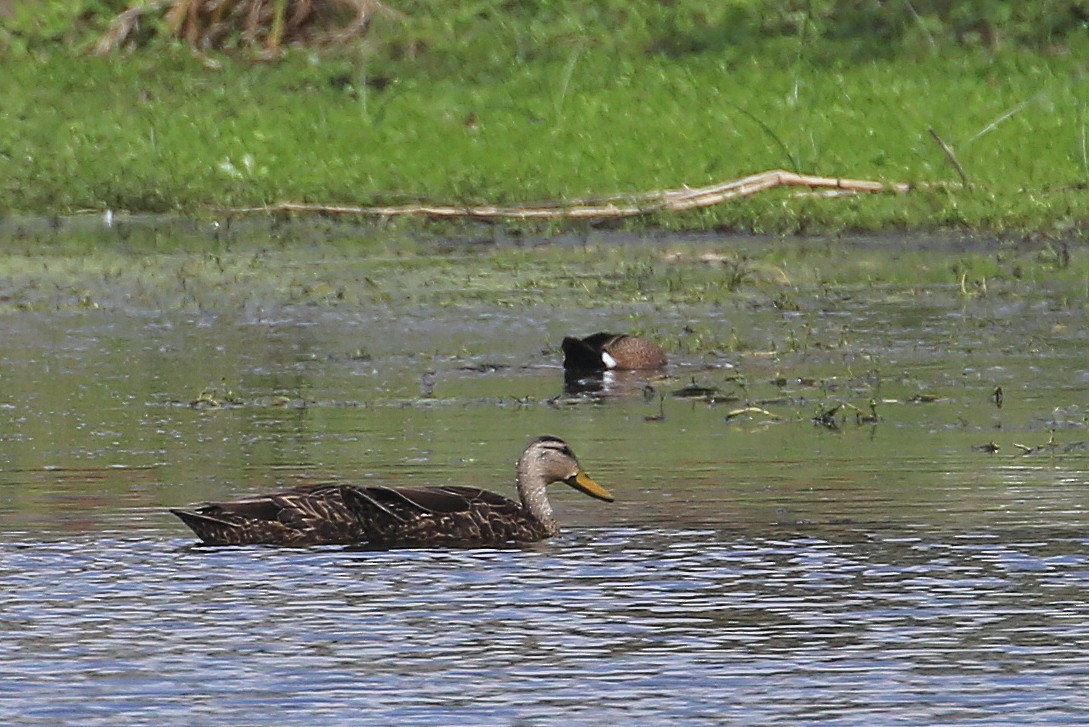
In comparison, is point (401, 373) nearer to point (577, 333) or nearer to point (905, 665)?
point (577, 333)

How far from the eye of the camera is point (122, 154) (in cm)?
2722

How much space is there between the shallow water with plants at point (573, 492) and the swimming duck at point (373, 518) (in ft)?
0.37

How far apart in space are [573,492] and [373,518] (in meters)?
1.96

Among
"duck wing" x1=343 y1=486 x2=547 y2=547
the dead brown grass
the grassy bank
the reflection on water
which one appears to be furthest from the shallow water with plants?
the dead brown grass

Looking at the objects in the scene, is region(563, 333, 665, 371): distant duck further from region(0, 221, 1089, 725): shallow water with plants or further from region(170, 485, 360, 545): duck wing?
region(170, 485, 360, 545): duck wing

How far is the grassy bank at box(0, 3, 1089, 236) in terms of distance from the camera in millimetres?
24422

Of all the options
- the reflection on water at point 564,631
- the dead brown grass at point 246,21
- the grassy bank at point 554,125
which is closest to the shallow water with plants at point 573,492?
the reflection on water at point 564,631

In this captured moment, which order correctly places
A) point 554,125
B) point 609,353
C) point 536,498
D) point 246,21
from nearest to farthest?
point 536,498 < point 609,353 < point 554,125 < point 246,21

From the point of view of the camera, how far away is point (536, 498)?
11.2m

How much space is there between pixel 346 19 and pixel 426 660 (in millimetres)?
23217

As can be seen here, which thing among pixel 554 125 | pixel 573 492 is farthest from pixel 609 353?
pixel 554 125

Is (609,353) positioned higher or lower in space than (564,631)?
higher

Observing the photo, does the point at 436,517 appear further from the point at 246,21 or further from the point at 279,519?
the point at 246,21

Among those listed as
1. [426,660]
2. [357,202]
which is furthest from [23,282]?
[426,660]
